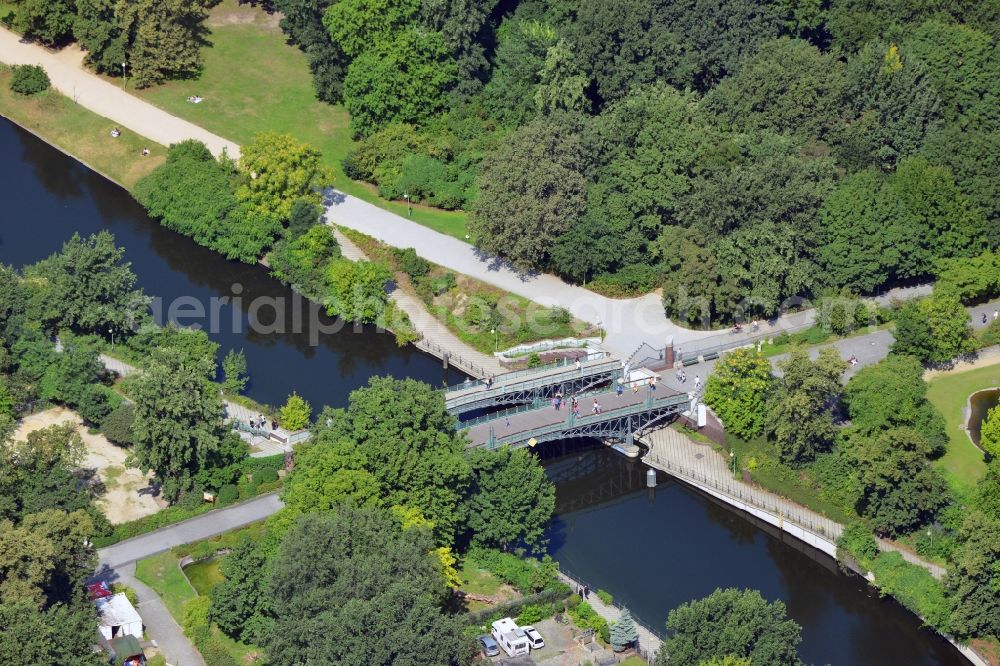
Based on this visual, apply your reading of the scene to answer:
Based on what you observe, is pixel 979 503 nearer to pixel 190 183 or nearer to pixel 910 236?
pixel 910 236

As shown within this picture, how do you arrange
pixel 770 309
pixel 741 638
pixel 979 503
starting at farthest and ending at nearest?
pixel 770 309, pixel 979 503, pixel 741 638

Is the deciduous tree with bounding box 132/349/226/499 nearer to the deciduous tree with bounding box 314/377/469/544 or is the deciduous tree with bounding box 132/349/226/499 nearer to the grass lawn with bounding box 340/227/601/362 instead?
the deciduous tree with bounding box 314/377/469/544

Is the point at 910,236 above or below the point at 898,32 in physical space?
below

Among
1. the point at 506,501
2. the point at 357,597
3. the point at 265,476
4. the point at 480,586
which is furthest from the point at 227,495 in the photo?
the point at 357,597

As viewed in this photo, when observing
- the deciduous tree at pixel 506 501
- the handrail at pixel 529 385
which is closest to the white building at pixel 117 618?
the deciduous tree at pixel 506 501

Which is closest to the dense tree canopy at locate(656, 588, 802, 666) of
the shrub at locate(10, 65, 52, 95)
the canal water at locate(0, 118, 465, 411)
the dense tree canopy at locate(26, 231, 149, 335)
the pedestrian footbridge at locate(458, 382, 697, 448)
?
the pedestrian footbridge at locate(458, 382, 697, 448)

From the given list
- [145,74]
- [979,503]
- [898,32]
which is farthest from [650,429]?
[145,74]

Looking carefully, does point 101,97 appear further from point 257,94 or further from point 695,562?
point 695,562
